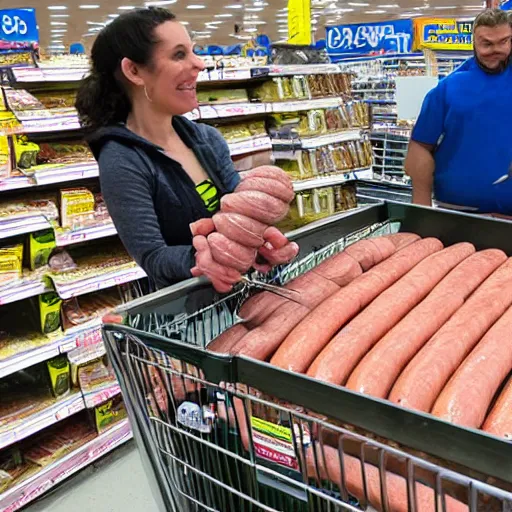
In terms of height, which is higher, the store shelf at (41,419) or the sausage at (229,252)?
the sausage at (229,252)

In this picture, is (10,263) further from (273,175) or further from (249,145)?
(273,175)

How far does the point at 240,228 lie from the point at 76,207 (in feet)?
5.96

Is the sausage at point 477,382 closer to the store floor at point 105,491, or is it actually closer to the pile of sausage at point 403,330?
the pile of sausage at point 403,330

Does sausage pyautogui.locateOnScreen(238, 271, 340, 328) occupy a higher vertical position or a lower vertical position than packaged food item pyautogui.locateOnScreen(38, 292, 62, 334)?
higher

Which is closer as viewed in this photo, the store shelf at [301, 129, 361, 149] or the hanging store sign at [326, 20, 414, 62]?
the store shelf at [301, 129, 361, 149]

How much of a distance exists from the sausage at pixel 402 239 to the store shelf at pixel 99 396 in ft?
6.08

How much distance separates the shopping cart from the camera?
733 mm

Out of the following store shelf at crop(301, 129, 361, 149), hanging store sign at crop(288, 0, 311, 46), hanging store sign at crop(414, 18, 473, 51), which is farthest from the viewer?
hanging store sign at crop(414, 18, 473, 51)

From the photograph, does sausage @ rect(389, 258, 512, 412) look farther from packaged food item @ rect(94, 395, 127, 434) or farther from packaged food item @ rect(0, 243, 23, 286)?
packaged food item @ rect(94, 395, 127, 434)

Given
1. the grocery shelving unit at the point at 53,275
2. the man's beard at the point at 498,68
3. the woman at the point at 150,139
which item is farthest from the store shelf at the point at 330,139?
the woman at the point at 150,139

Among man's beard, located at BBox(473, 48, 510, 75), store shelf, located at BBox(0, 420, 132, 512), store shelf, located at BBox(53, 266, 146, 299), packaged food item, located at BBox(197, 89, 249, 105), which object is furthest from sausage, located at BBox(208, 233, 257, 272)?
packaged food item, located at BBox(197, 89, 249, 105)

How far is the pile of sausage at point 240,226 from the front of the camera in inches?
40.4

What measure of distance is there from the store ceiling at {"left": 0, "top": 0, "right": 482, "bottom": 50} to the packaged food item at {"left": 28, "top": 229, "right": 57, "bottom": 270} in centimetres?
1493

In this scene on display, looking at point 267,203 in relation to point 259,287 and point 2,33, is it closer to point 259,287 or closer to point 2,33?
point 259,287
